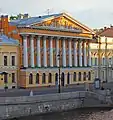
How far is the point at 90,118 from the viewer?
1877 inches

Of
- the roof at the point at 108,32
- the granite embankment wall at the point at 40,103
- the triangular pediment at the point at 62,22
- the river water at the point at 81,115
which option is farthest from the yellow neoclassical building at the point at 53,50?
the river water at the point at 81,115

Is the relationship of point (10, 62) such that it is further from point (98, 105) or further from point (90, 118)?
point (90, 118)

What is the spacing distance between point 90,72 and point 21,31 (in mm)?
20217

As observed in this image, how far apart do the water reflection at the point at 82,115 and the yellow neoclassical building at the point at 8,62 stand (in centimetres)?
1602

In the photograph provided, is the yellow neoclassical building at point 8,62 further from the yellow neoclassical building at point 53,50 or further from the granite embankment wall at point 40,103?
the granite embankment wall at point 40,103

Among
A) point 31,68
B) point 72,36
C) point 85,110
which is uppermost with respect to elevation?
point 72,36

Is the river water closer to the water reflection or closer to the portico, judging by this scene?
the water reflection

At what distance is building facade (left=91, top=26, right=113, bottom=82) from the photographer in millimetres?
85000

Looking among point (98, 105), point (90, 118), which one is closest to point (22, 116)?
point (90, 118)

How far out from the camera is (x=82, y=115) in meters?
50.1

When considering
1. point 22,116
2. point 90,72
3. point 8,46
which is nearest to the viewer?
point 22,116

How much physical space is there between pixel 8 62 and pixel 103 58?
27197mm

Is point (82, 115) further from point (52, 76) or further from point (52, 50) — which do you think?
point (52, 50)

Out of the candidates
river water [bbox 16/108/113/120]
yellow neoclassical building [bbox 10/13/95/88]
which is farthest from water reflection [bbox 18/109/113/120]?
yellow neoclassical building [bbox 10/13/95/88]
